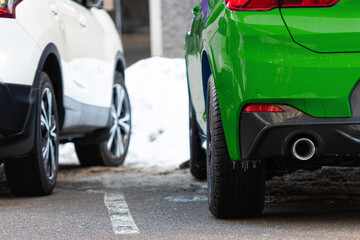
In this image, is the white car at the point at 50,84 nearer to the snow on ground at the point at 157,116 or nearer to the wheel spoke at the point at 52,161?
the wheel spoke at the point at 52,161

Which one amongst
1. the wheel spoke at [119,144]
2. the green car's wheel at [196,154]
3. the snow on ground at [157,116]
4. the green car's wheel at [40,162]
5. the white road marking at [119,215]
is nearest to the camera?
the white road marking at [119,215]

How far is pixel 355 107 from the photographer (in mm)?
4367

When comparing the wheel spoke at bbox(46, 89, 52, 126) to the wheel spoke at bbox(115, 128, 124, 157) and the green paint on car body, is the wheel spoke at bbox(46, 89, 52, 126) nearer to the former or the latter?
the green paint on car body

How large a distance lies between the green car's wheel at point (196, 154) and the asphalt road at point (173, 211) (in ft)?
0.37

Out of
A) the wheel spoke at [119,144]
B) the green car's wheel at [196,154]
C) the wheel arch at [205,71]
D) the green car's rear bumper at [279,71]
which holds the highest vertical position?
the green car's rear bumper at [279,71]

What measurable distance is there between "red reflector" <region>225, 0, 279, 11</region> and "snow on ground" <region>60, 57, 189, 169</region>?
5066 mm

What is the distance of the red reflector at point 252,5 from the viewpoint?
175 inches

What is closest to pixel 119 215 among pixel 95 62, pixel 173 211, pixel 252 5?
pixel 173 211

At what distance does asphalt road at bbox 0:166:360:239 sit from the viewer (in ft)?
15.1

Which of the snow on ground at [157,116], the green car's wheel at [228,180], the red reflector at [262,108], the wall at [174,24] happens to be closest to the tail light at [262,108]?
the red reflector at [262,108]

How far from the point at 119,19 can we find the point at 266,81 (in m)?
14.0

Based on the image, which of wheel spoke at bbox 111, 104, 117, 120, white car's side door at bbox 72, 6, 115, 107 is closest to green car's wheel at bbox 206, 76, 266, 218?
white car's side door at bbox 72, 6, 115, 107

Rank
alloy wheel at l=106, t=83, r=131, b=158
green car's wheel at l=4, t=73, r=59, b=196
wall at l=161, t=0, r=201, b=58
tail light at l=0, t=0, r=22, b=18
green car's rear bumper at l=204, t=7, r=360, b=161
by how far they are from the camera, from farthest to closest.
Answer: wall at l=161, t=0, r=201, b=58
alloy wheel at l=106, t=83, r=131, b=158
green car's wheel at l=4, t=73, r=59, b=196
tail light at l=0, t=0, r=22, b=18
green car's rear bumper at l=204, t=7, r=360, b=161

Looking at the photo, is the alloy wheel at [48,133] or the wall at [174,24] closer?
the alloy wheel at [48,133]
